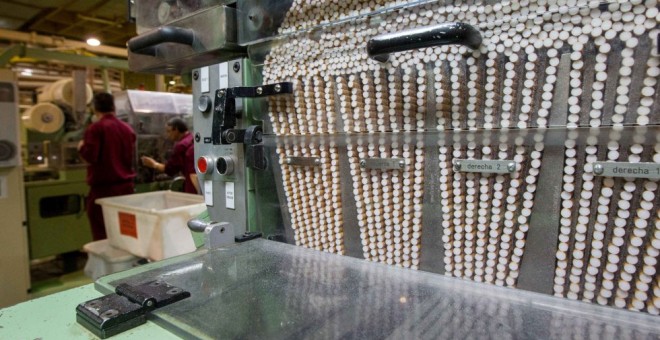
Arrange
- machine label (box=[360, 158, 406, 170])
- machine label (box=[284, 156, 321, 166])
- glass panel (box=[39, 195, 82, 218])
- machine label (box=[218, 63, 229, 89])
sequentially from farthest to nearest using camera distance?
glass panel (box=[39, 195, 82, 218]) < machine label (box=[218, 63, 229, 89]) < machine label (box=[284, 156, 321, 166]) < machine label (box=[360, 158, 406, 170])

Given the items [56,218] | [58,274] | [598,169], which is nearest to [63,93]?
[56,218]

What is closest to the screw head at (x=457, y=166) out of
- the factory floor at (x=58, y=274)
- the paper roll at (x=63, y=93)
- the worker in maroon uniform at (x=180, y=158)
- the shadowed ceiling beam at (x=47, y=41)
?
the worker in maroon uniform at (x=180, y=158)

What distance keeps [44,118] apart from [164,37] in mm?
3409

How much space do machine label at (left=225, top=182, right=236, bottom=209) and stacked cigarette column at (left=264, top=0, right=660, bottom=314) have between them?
0.25 m

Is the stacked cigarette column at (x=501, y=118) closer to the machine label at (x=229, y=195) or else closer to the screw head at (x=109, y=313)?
the machine label at (x=229, y=195)

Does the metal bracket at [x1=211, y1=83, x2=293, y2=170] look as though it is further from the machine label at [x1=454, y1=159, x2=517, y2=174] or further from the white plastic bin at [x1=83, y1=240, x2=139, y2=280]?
the white plastic bin at [x1=83, y1=240, x2=139, y2=280]

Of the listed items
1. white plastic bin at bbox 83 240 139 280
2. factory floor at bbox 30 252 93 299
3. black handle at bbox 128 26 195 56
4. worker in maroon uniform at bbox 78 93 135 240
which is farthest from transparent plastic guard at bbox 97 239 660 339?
factory floor at bbox 30 252 93 299

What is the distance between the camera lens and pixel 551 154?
0.69m

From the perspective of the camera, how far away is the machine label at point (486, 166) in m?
0.71

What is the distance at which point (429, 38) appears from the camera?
673 mm

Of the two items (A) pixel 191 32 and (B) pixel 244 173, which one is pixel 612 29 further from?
(A) pixel 191 32

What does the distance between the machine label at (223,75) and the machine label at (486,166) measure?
26.6 inches

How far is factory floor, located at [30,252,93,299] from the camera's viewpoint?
3594 mm

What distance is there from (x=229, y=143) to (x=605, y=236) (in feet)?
2.81
